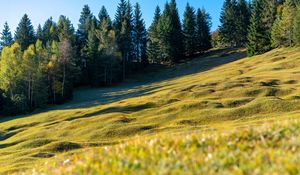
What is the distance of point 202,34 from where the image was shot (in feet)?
524

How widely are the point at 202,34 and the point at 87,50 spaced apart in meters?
47.7

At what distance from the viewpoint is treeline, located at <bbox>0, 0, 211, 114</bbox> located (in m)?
98.1

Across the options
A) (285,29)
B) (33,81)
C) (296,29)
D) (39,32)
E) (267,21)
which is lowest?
(33,81)

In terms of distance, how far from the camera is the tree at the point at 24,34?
14950cm

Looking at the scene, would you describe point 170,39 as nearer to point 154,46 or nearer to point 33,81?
point 154,46

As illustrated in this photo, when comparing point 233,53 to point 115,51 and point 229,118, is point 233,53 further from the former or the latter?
point 229,118

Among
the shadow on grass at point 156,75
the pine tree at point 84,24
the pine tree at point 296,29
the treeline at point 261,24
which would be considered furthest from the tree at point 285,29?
the pine tree at point 84,24

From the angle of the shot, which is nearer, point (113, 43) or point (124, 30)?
point (113, 43)

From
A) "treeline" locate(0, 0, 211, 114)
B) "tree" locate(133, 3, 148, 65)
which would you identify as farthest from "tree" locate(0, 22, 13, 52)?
"tree" locate(133, 3, 148, 65)

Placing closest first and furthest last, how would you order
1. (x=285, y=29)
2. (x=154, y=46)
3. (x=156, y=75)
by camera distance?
1. (x=285, y=29)
2. (x=156, y=75)
3. (x=154, y=46)

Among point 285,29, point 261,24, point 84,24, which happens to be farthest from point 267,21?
→ point 84,24

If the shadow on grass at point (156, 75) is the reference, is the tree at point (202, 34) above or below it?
above

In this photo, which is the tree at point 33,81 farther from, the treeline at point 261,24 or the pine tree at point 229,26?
the pine tree at point 229,26

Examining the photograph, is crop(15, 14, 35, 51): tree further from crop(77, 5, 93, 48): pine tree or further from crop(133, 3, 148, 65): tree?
crop(133, 3, 148, 65): tree
